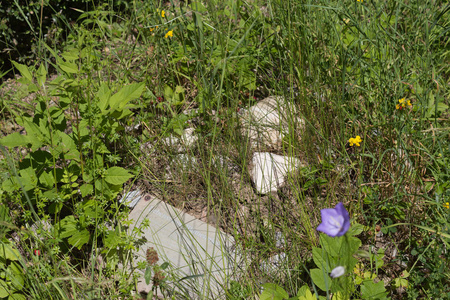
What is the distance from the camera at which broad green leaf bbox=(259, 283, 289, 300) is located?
147 centimetres

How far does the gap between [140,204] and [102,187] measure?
1.12ft

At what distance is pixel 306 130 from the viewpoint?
2078 millimetres

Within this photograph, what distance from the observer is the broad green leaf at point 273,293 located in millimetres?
1474

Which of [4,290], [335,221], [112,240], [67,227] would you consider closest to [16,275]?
[4,290]

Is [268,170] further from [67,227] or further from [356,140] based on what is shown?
[67,227]

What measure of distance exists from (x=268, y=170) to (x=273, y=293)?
0.75m

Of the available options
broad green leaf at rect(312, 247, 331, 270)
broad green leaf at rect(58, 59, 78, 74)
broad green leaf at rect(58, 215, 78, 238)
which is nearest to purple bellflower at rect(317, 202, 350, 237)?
broad green leaf at rect(312, 247, 331, 270)

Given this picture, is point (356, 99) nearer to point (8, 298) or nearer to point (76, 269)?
point (76, 269)

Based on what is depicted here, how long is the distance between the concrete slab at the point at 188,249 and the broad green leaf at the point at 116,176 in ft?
0.67

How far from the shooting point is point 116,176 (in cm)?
189

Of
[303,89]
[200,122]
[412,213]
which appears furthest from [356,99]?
[200,122]

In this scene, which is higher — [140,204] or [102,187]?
[102,187]

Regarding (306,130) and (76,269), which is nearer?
(76,269)

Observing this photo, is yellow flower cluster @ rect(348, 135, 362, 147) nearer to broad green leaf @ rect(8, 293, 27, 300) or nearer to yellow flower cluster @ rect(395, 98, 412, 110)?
yellow flower cluster @ rect(395, 98, 412, 110)
